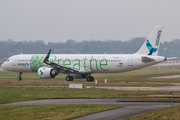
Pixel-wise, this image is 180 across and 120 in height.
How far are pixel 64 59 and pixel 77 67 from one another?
114 inches

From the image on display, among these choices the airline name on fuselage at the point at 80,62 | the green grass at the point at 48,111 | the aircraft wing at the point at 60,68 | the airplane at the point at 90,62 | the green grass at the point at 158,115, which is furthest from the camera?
the airline name on fuselage at the point at 80,62

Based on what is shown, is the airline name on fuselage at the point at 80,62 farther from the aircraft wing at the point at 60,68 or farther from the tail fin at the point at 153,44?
the tail fin at the point at 153,44

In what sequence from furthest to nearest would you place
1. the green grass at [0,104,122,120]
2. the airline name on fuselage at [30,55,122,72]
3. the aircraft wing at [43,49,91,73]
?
the airline name on fuselage at [30,55,122,72] → the aircraft wing at [43,49,91,73] → the green grass at [0,104,122,120]

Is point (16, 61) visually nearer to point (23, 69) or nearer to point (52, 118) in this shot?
point (23, 69)

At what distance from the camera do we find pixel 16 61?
5606cm

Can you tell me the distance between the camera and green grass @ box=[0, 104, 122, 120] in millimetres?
19109

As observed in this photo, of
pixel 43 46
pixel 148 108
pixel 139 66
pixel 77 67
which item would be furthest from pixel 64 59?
pixel 43 46

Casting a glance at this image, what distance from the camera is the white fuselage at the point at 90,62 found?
48.6 metres

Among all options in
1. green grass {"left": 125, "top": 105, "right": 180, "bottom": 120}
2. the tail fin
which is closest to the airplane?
the tail fin

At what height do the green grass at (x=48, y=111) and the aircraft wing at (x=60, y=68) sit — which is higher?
the aircraft wing at (x=60, y=68)

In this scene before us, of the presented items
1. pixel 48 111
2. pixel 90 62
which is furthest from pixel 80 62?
pixel 48 111

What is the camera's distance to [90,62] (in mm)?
51156

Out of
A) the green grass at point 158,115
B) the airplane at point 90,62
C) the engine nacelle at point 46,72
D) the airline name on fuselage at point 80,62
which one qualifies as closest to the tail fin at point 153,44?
the airplane at point 90,62

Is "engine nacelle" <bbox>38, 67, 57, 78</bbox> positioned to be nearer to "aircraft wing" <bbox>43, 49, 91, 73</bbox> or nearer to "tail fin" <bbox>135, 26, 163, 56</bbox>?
"aircraft wing" <bbox>43, 49, 91, 73</bbox>
